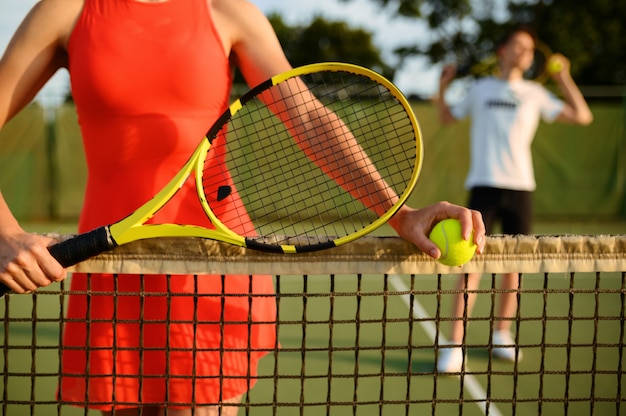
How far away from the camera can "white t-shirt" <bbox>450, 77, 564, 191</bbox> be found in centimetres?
352

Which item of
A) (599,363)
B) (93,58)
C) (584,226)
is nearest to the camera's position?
(93,58)

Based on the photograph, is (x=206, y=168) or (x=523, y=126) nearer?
(x=206, y=168)

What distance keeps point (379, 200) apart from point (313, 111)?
0.72 feet

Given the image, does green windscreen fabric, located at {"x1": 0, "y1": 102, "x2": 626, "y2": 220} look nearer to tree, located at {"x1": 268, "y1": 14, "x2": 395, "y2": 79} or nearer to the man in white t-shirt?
the man in white t-shirt

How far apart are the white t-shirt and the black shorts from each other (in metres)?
0.03

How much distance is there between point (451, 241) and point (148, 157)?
0.56 metres

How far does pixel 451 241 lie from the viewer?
1.12 meters

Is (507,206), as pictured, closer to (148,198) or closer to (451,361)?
(451,361)

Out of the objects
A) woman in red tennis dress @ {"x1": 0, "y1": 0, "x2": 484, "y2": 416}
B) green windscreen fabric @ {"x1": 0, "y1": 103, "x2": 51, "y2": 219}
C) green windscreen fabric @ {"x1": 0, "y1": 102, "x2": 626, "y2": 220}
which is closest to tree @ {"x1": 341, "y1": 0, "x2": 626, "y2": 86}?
green windscreen fabric @ {"x1": 0, "y1": 102, "x2": 626, "y2": 220}

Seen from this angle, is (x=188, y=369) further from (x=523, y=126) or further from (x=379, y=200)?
(x=523, y=126)

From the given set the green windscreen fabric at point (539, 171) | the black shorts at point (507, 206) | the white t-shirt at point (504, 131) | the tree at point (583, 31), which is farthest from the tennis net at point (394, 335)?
the tree at point (583, 31)

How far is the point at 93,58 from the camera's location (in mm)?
1201

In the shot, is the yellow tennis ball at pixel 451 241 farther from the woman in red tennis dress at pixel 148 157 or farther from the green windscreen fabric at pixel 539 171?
the green windscreen fabric at pixel 539 171

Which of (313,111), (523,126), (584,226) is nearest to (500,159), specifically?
(523,126)
